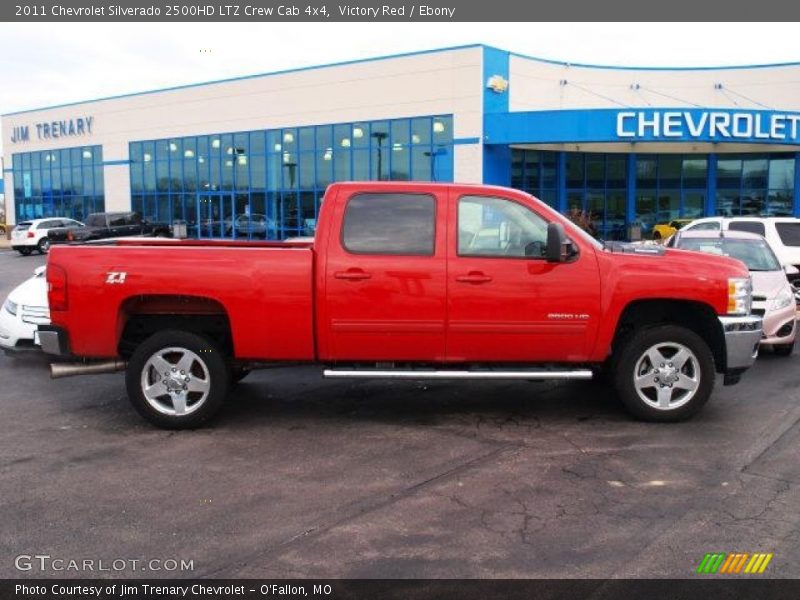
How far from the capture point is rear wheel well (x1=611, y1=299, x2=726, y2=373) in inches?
255

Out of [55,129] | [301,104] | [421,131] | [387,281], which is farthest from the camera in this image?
[55,129]

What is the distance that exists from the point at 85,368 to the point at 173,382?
828 millimetres

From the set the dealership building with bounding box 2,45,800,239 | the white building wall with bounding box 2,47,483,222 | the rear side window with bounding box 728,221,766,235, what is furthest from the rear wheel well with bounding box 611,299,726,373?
the white building wall with bounding box 2,47,483,222

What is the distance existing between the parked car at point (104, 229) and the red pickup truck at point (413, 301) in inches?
1038

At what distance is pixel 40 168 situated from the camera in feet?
154

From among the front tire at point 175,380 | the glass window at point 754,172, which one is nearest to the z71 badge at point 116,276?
the front tire at point 175,380

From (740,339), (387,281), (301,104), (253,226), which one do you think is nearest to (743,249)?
(740,339)

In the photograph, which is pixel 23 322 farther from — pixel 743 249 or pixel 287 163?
pixel 287 163

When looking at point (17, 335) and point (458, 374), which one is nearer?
point (458, 374)

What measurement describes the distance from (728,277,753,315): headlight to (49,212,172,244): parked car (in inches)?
1129

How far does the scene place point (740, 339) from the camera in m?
6.34

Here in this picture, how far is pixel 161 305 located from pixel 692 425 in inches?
181

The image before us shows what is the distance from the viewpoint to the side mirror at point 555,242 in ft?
19.6
